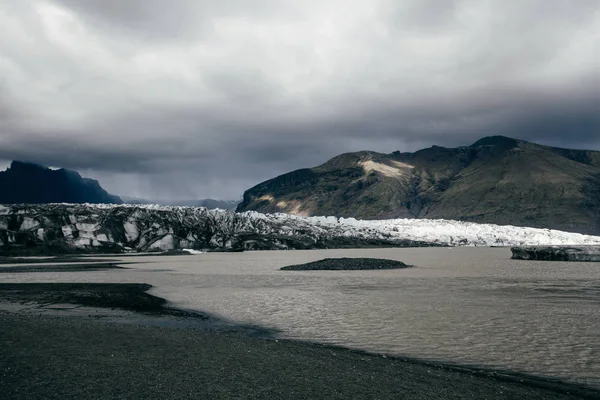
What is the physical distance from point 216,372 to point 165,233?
14401 cm

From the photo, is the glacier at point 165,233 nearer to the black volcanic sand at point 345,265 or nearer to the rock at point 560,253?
the black volcanic sand at point 345,265

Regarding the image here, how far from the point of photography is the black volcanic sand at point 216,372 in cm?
1187

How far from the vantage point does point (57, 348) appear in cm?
1616

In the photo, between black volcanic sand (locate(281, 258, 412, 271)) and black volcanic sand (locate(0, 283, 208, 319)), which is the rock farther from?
black volcanic sand (locate(0, 283, 208, 319))

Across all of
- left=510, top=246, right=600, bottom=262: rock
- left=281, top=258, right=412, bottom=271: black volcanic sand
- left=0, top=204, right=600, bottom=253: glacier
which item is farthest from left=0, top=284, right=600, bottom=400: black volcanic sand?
left=0, top=204, right=600, bottom=253: glacier

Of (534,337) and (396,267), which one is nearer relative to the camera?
(534,337)

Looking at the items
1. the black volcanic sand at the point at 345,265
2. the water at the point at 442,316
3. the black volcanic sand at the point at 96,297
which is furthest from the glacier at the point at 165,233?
the water at the point at 442,316

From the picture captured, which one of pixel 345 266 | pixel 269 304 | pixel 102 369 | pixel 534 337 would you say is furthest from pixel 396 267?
pixel 102 369

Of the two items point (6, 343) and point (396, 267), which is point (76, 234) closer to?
point (396, 267)

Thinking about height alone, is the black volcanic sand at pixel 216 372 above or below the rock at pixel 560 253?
below

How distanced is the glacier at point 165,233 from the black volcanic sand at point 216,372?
129 m

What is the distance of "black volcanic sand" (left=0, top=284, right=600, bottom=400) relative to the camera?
11867mm

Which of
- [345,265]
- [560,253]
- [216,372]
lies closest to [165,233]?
[345,265]

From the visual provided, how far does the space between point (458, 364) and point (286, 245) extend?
526 ft
